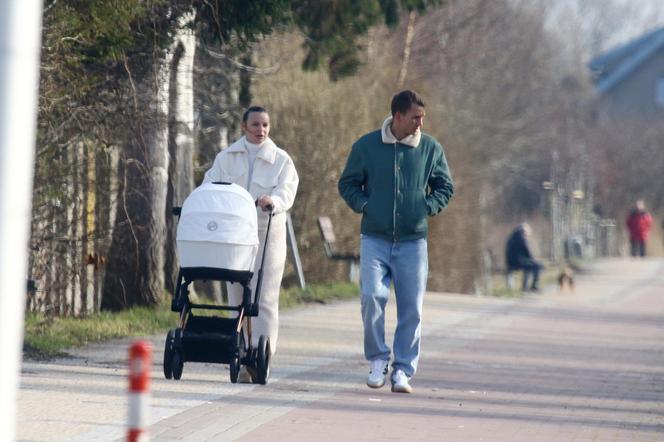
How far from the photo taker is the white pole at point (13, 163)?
525cm

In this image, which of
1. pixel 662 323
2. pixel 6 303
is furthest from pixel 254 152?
pixel 662 323

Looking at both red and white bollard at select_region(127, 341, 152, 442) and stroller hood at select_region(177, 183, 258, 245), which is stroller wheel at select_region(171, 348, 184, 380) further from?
red and white bollard at select_region(127, 341, 152, 442)

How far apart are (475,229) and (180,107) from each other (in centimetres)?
1529

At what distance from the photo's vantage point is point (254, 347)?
10.2m

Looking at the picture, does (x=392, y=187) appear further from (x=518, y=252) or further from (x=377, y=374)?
(x=518, y=252)

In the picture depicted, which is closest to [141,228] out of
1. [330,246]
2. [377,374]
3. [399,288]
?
→ [377,374]

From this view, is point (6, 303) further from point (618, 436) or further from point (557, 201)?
point (557, 201)

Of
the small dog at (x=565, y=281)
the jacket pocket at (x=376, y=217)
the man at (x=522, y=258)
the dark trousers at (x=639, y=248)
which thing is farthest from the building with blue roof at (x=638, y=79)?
the jacket pocket at (x=376, y=217)

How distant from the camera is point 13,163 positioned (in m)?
5.29

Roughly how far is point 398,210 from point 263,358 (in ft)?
4.35

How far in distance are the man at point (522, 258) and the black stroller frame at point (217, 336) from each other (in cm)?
2089

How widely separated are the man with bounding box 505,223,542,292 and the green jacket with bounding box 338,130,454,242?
20.7 meters

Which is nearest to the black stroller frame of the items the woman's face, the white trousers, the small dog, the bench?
the white trousers

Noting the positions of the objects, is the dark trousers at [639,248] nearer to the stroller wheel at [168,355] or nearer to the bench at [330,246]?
the bench at [330,246]
